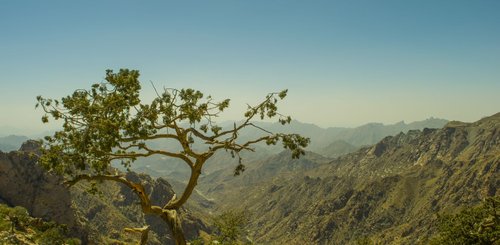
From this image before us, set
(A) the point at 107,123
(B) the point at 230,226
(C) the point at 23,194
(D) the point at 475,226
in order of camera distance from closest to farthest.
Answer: (A) the point at 107,123
(D) the point at 475,226
(B) the point at 230,226
(C) the point at 23,194

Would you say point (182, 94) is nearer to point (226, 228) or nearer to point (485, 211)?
point (226, 228)

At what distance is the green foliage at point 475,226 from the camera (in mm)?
52569

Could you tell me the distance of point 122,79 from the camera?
2003 cm

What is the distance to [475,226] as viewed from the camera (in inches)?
2282

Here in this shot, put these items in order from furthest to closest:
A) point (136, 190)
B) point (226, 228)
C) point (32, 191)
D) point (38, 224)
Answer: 1. point (32, 191)
2. point (38, 224)
3. point (226, 228)
4. point (136, 190)

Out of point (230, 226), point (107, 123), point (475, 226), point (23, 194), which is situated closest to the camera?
point (107, 123)

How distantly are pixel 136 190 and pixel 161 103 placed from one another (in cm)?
506

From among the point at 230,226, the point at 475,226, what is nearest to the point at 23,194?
the point at 230,226

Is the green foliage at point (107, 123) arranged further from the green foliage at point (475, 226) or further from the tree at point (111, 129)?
the green foliage at point (475, 226)

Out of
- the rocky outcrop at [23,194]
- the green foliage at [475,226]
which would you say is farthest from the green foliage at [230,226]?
the rocky outcrop at [23,194]

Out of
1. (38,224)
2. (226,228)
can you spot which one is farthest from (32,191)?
(226,228)

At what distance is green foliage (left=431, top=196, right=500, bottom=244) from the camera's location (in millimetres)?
52569

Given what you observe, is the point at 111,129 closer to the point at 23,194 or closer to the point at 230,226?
the point at 230,226

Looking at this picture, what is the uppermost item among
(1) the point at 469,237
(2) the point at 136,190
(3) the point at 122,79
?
(3) the point at 122,79
